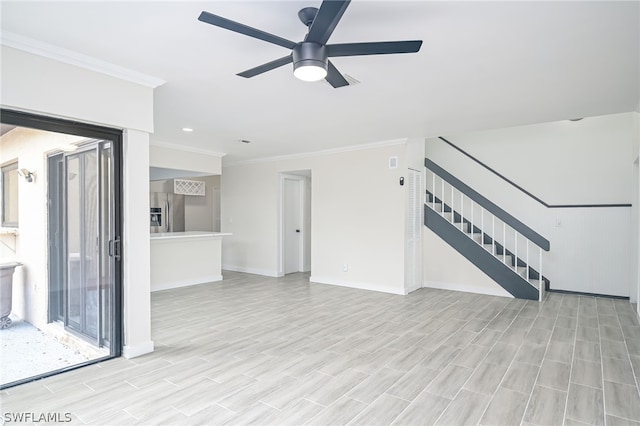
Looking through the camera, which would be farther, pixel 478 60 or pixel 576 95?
pixel 576 95

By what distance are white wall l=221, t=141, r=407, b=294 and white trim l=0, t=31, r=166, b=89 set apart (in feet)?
12.2

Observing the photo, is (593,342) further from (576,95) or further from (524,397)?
(576,95)

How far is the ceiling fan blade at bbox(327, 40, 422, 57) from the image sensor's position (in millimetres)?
1974

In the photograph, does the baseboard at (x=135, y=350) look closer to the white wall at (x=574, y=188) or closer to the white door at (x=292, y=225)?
the white door at (x=292, y=225)

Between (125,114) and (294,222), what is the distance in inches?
199

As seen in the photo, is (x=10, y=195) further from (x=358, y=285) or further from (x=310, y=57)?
(x=358, y=285)

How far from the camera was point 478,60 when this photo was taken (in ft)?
9.14

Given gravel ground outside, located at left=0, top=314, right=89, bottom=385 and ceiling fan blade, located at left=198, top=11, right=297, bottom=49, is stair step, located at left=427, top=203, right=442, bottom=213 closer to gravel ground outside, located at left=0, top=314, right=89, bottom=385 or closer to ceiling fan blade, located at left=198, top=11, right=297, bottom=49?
ceiling fan blade, located at left=198, top=11, right=297, bottom=49

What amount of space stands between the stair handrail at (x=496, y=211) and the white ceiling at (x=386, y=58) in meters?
1.52

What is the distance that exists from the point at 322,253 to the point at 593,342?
4.16 meters

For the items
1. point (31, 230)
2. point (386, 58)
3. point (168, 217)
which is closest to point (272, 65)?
point (386, 58)

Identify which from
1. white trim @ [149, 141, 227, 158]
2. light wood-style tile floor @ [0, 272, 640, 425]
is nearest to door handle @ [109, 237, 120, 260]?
light wood-style tile floor @ [0, 272, 640, 425]

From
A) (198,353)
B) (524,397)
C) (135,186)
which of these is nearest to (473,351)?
(524,397)

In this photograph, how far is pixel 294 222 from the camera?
7875 millimetres
